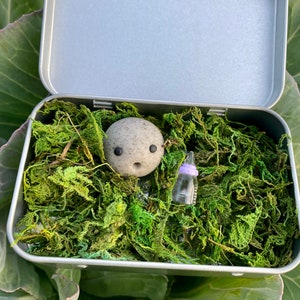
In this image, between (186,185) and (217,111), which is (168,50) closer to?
(217,111)

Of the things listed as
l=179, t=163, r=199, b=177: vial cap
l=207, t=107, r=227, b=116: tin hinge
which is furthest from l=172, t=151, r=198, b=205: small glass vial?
l=207, t=107, r=227, b=116: tin hinge

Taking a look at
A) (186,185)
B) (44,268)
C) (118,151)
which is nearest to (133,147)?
(118,151)

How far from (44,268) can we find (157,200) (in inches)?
9.5

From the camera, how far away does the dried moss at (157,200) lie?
759 millimetres

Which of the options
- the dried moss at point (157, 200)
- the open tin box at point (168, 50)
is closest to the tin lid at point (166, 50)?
the open tin box at point (168, 50)

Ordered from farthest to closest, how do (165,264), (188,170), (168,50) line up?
(168,50)
(188,170)
(165,264)

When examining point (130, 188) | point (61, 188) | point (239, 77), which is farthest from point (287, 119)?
point (61, 188)

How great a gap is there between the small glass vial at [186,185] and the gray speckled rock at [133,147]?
0.05 meters

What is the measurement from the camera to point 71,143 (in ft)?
2.68

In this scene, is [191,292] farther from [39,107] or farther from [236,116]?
[39,107]

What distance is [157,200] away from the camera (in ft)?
2.62

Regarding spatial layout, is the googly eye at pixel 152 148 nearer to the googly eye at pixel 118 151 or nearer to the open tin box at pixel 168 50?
the googly eye at pixel 118 151

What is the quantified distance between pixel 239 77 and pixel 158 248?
408 millimetres

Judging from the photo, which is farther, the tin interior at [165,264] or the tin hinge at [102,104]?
the tin hinge at [102,104]
